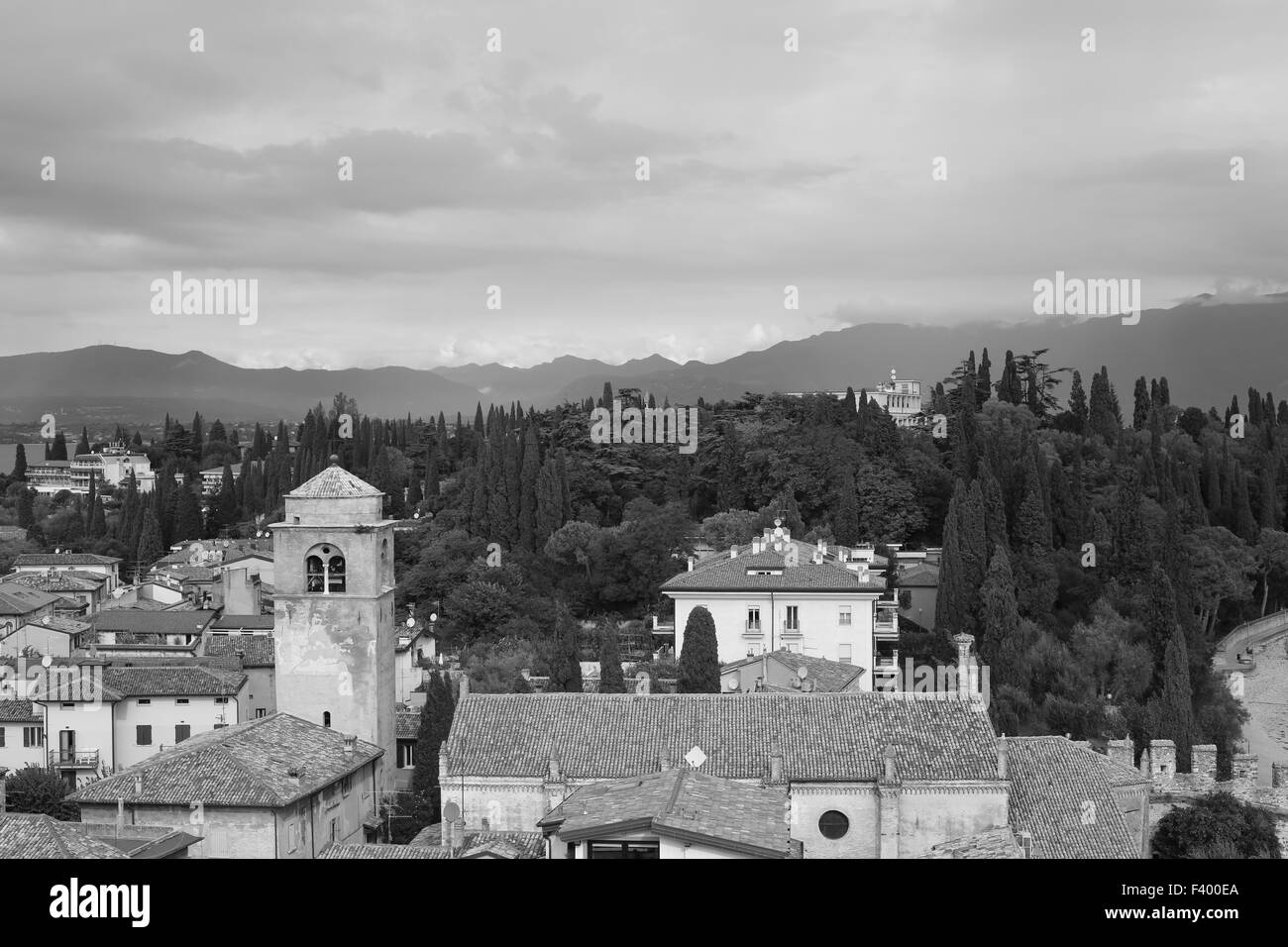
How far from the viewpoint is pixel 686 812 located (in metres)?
14.6

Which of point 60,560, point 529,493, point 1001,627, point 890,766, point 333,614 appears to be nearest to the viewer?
point 890,766

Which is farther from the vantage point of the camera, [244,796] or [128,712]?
[128,712]

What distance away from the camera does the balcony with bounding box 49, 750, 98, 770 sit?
31734mm

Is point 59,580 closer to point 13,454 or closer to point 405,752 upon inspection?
point 405,752

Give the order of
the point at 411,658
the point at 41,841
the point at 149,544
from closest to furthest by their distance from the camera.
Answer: the point at 41,841 → the point at 411,658 → the point at 149,544

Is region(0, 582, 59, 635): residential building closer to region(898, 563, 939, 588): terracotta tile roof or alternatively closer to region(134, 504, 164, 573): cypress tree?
region(134, 504, 164, 573): cypress tree

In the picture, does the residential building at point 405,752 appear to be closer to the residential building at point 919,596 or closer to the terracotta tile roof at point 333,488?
the terracotta tile roof at point 333,488

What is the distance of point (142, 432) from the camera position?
125 metres

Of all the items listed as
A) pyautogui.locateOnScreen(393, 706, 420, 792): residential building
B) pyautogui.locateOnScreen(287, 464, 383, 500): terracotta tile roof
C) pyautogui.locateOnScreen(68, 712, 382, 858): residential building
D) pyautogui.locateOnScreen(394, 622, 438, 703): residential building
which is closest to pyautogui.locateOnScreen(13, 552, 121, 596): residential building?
pyautogui.locateOnScreen(394, 622, 438, 703): residential building

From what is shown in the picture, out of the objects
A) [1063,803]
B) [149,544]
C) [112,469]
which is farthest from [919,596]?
[112,469]

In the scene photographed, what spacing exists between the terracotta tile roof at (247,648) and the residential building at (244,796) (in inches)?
489

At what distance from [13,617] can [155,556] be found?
19092 mm

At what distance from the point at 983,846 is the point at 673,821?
6.67 m
